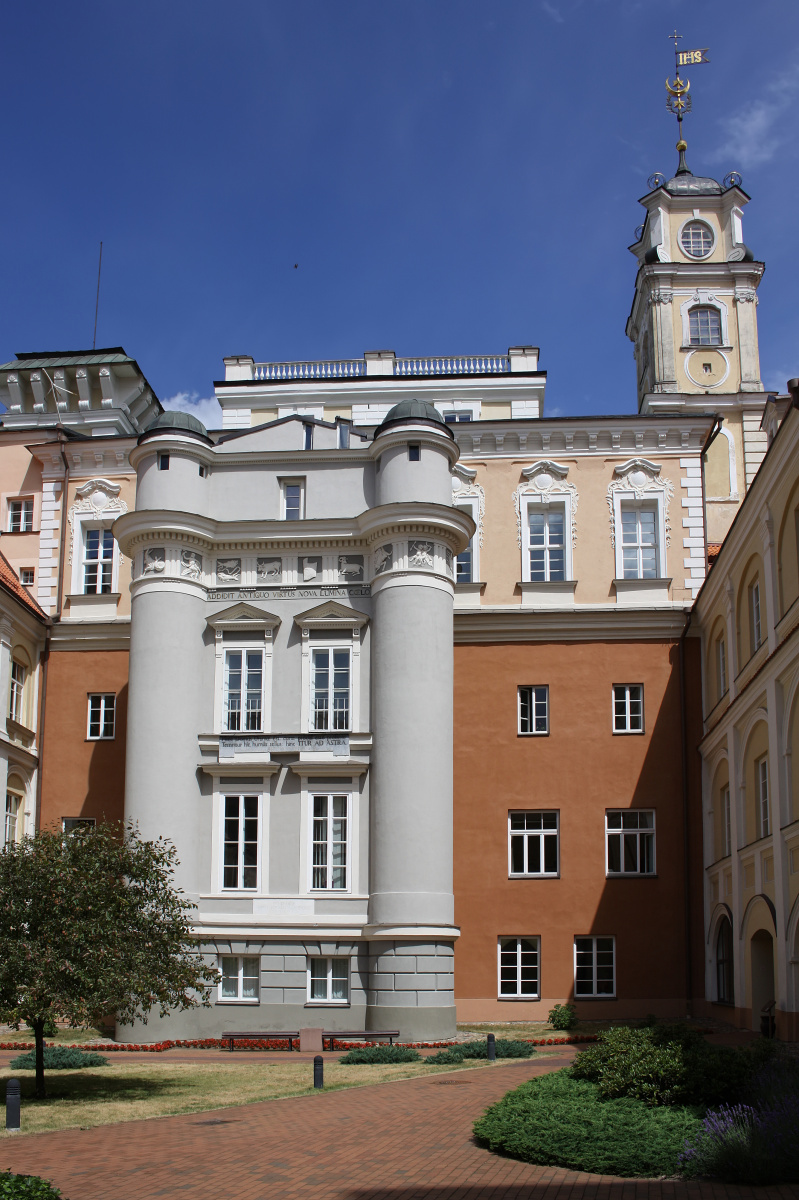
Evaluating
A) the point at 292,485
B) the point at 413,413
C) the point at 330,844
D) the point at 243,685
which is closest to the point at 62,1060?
the point at 330,844

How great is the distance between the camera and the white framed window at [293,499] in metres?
37.2

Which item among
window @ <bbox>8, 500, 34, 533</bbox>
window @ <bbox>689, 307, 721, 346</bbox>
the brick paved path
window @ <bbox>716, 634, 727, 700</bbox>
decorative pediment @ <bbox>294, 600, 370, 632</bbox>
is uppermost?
window @ <bbox>689, 307, 721, 346</bbox>

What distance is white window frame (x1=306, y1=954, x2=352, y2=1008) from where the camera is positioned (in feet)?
108

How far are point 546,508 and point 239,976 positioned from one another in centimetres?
1759

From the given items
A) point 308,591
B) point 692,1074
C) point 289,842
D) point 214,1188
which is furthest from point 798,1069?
point 308,591

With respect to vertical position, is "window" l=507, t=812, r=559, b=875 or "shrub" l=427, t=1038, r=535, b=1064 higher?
"window" l=507, t=812, r=559, b=875

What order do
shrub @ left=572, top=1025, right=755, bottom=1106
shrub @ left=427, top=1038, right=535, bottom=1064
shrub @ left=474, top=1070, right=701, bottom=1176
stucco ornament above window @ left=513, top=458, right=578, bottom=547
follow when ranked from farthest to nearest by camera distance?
1. stucco ornament above window @ left=513, top=458, right=578, bottom=547
2. shrub @ left=427, top=1038, right=535, bottom=1064
3. shrub @ left=572, top=1025, right=755, bottom=1106
4. shrub @ left=474, top=1070, right=701, bottom=1176

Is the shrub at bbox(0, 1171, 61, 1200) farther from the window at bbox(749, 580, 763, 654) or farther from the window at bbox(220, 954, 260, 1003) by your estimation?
the window at bbox(749, 580, 763, 654)

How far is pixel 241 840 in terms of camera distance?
113ft

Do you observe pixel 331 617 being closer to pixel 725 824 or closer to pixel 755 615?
pixel 755 615

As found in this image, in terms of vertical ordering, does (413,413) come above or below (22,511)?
above

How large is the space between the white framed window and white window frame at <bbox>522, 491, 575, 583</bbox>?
308 inches

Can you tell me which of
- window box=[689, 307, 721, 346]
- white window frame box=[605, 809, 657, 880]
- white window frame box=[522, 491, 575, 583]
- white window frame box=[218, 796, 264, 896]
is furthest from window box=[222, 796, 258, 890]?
window box=[689, 307, 721, 346]

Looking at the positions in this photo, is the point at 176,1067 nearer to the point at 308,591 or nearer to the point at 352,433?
the point at 308,591
